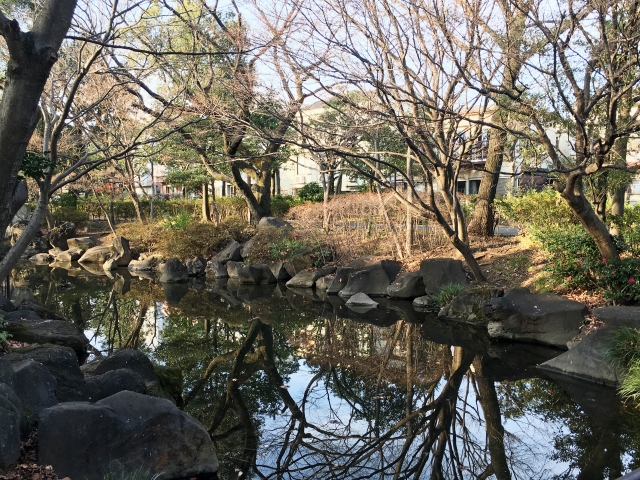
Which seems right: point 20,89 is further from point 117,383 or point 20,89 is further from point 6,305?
point 6,305

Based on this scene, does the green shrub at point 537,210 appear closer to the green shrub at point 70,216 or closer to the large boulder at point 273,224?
the large boulder at point 273,224

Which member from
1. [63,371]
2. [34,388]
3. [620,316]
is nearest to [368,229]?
[620,316]

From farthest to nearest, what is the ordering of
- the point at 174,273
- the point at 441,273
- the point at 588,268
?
the point at 174,273, the point at 441,273, the point at 588,268

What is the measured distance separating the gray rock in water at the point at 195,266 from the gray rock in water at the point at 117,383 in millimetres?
13089

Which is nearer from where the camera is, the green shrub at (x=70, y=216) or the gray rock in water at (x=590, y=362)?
the gray rock in water at (x=590, y=362)

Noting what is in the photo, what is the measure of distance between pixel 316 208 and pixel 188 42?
22.5 ft

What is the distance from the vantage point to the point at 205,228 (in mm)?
19312

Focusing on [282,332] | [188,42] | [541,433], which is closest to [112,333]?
[282,332]

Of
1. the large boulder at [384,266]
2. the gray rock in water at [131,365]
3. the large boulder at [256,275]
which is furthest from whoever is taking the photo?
the large boulder at [256,275]

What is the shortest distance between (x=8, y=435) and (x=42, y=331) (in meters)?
4.20

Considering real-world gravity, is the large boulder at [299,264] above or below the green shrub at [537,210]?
below

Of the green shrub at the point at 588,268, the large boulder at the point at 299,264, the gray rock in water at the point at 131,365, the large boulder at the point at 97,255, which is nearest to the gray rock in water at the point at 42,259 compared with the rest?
the large boulder at the point at 97,255

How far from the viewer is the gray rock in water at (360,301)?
12488 mm

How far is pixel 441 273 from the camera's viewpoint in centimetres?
1188
